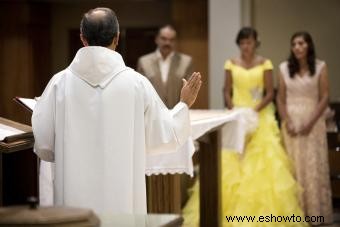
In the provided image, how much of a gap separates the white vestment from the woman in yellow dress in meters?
2.83

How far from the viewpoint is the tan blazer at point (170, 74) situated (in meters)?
7.92

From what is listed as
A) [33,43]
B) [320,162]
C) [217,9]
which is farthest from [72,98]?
[33,43]

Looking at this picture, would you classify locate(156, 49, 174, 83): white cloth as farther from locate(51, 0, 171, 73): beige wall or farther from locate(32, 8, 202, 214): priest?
locate(32, 8, 202, 214): priest

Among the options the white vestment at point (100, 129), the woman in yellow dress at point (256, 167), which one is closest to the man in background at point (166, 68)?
the woman in yellow dress at point (256, 167)

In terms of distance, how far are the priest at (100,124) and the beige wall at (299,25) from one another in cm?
605

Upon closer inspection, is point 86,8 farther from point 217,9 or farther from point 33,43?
point 217,9

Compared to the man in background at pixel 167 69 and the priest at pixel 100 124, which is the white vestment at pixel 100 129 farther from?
the man in background at pixel 167 69

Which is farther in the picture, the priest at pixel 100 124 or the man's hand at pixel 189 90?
the man's hand at pixel 189 90

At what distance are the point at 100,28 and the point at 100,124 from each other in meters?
0.44

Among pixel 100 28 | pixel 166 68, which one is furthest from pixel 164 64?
pixel 100 28

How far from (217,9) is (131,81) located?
5.64 metres

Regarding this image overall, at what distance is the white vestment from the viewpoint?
11.7 feet

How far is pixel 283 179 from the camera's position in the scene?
22.1 feet

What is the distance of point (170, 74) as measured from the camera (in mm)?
7996
